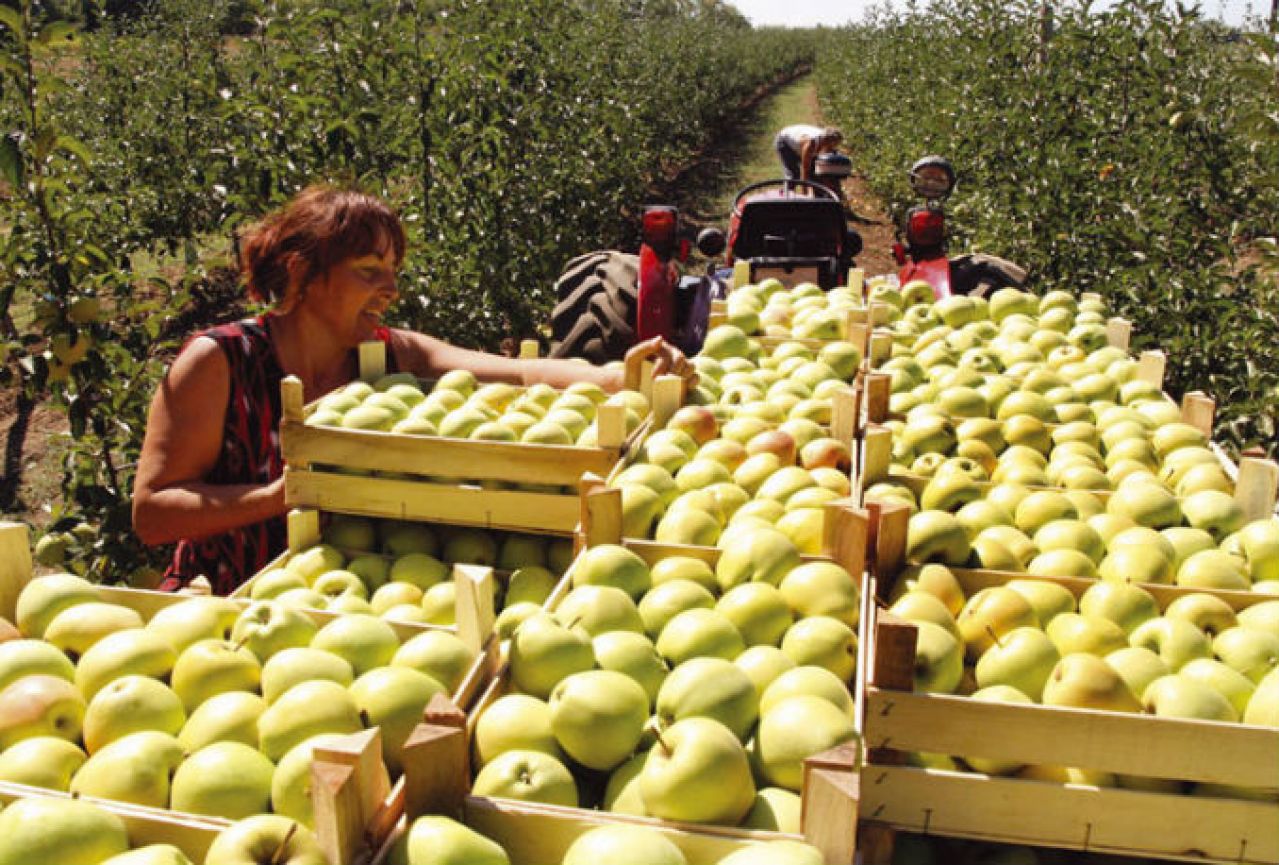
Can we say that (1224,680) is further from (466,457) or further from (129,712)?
(129,712)

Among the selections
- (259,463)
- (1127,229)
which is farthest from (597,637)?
(1127,229)

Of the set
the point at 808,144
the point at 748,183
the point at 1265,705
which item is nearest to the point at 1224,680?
the point at 1265,705

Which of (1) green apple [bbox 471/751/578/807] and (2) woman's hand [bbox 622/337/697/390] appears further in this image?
(2) woman's hand [bbox 622/337/697/390]

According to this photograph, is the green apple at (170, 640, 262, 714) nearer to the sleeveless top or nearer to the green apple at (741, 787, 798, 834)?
the green apple at (741, 787, 798, 834)

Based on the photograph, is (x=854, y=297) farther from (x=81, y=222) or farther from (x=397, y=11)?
(x=397, y=11)

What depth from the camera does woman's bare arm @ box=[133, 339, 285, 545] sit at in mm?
3135

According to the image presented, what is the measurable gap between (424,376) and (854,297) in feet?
7.91

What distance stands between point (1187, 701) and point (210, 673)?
6.17ft

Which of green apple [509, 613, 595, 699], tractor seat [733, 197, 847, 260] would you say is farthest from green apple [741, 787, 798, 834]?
tractor seat [733, 197, 847, 260]

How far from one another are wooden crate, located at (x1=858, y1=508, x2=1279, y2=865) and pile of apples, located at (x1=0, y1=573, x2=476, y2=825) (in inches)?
32.5

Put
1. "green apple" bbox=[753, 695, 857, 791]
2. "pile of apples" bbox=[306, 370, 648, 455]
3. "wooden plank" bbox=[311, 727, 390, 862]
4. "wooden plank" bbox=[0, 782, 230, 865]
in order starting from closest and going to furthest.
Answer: "wooden plank" bbox=[311, 727, 390, 862], "wooden plank" bbox=[0, 782, 230, 865], "green apple" bbox=[753, 695, 857, 791], "pile of apples" bbox=[306, 370, 648, 455]

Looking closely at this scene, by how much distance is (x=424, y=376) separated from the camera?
3.99 metres

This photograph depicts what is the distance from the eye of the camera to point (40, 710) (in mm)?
1872

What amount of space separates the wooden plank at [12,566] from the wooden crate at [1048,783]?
188 cm
